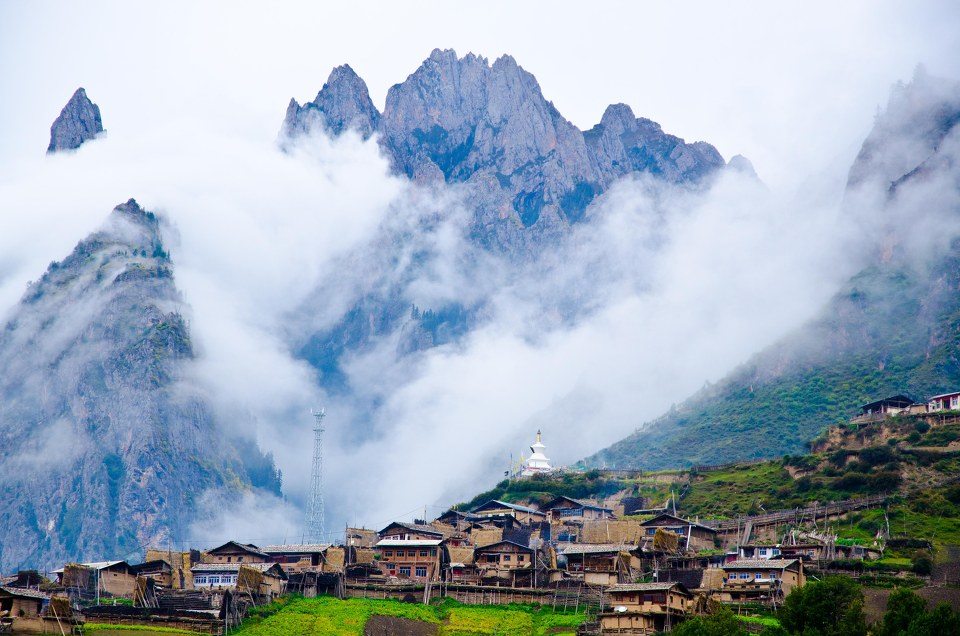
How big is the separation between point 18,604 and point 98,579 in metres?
16.0

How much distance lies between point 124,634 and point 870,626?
45.4 metres

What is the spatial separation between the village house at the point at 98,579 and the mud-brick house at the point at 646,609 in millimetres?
37390

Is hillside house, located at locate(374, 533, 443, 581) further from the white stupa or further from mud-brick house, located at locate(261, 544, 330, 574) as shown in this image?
the white stupa

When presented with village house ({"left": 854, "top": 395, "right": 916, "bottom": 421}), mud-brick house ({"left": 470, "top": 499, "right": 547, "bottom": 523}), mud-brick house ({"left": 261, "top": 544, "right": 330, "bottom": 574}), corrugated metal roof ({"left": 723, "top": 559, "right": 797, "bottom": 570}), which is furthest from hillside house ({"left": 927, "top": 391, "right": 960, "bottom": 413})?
mud-brick house ({"left": 261, "top": 544, "right": 330, "bottom": 574})

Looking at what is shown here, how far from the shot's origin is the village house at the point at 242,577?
3620 inches

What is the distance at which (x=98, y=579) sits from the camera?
9556 centimetres

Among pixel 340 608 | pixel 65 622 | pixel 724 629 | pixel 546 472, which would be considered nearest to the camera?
pixel 724 629

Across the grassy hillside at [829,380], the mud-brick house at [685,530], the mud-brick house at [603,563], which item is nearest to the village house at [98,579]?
the mud-brick house at [603,563]

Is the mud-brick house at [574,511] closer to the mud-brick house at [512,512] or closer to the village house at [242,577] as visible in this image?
the mud-brick house at [512,512]

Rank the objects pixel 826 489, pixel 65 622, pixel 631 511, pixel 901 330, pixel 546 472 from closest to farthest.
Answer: pixel 65 622
pixel 826 489
pixel 631 511
pixel 546 472
pixel 901 330

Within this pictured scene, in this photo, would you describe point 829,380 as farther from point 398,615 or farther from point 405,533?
point 398,615

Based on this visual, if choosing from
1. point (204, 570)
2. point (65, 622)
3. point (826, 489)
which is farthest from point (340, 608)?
point (826, 489)

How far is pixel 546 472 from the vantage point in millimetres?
159750

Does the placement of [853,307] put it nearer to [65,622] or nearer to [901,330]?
[901,330]
